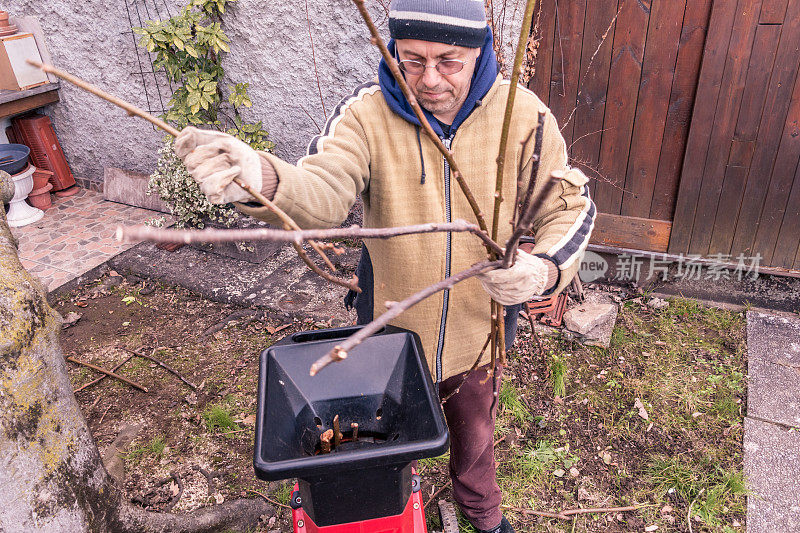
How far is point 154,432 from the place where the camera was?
11.1 ft

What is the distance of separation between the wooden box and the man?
531cm

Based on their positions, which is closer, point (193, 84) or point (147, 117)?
point (147, 117)

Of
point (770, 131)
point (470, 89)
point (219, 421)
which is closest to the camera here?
point (470, 89)

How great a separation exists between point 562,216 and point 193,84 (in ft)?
12.5

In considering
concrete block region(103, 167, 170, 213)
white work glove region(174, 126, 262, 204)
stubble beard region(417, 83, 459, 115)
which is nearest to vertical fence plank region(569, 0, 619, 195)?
stubble beard region(417, 83, 459, 115)

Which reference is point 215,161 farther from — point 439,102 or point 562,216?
point 562,216

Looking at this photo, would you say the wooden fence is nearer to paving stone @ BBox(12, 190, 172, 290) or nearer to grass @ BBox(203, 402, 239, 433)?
grass @ BBox(203, 402, 239, 433)

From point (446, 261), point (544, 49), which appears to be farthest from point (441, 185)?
point (544, 49)

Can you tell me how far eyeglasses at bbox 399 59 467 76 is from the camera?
1.77 m

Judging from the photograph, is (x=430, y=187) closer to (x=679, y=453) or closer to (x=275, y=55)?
(x=679, y=453)

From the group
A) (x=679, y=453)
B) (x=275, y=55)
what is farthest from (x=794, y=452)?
(x=275, y=55)

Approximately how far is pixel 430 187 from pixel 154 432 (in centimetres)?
245

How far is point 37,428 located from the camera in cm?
187

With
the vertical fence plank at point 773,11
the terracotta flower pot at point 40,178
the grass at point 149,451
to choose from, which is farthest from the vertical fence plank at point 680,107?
the terracotta flower pot at point 40,178
